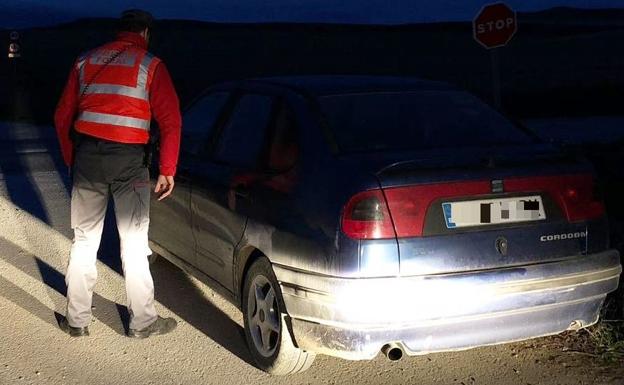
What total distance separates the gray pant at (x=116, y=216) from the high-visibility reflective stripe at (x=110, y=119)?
0.11 m

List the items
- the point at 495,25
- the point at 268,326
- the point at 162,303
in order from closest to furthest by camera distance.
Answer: the point at 268,326
the point at 162,303
the point at 495,25

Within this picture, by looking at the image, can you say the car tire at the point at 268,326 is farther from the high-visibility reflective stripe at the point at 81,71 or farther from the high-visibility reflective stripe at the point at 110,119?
the high-visibility reflective stripe at the point at 81,71

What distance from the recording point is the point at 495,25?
36.4 ft

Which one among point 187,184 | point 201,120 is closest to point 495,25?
point 201,120

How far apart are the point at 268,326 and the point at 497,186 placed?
1330 mm

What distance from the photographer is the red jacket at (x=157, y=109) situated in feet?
15.6

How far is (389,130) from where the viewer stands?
4.59 m

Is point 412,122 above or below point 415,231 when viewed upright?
above

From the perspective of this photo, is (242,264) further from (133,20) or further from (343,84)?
(133,20)

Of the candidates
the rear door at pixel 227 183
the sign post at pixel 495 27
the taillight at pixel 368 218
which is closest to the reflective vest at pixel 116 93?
the rear door at pixel 227 183

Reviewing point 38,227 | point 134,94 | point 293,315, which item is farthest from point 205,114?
point 38,227

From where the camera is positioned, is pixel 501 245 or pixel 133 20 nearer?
pixel 501 245

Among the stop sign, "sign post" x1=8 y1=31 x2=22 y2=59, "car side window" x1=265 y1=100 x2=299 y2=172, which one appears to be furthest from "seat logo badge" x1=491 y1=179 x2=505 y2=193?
"sign post" x1=8 y1=31 x2=22 y2=59

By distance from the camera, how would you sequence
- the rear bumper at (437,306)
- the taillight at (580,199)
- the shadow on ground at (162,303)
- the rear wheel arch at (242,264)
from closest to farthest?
the rear bumper at (437,306) → the taillight at (580,199) → the rear wheel arch at (242,264) → the shadow on ground at (162,303)
